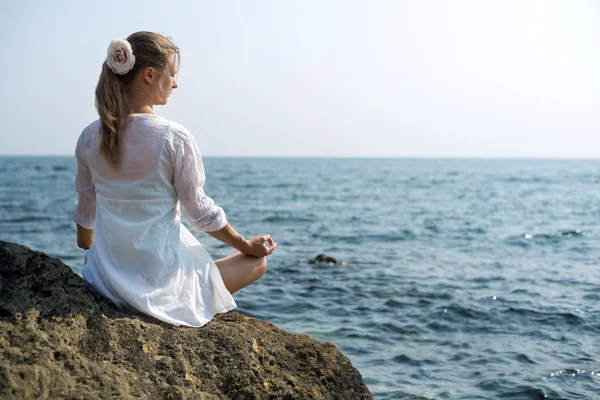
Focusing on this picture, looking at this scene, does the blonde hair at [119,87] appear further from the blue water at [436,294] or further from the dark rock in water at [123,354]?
the blue water at [436,294]

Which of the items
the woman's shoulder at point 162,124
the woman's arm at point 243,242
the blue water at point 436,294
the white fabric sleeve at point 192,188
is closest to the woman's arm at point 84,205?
the woman's shoulder at point 162,124

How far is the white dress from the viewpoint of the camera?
9.90 feet

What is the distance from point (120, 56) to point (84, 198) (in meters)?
0.88

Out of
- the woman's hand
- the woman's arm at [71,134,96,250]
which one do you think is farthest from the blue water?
the woman's arm at [71,134,96,250]

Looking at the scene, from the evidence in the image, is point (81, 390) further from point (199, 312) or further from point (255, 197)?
point (255, 197)

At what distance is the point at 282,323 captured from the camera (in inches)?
314

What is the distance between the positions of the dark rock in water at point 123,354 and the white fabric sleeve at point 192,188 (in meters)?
0.56

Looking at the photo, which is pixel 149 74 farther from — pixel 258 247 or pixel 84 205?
pixel 258 247

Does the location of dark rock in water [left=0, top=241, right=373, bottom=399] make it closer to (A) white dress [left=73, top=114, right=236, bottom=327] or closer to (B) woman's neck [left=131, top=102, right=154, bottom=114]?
(A) white dress [left=73, top=114, right=236, bottom=327]

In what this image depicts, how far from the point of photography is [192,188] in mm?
3096

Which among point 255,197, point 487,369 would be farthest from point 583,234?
point 255,197

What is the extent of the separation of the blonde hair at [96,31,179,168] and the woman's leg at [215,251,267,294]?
0.87 m

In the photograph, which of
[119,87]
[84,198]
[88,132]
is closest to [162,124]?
[119,87]

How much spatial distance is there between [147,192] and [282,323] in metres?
5.18
